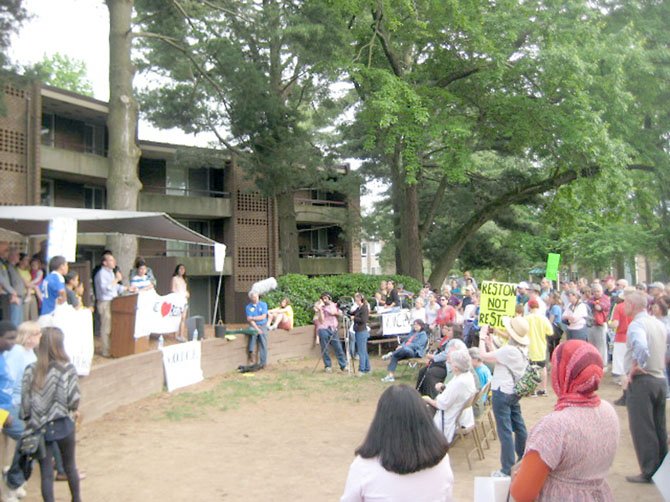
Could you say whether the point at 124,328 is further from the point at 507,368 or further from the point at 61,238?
the point at 507,368

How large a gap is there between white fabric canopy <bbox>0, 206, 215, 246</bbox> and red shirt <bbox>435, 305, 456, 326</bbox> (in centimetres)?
564

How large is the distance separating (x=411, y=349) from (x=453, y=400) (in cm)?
635

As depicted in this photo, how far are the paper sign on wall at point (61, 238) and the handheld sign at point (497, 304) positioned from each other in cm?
612

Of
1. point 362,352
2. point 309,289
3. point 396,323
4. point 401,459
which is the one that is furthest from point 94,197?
point 401,459

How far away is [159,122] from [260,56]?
428 cm

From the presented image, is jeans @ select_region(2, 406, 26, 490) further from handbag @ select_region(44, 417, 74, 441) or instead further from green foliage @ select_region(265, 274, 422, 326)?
green foliage @ select_region(265, 274, 422, 326)

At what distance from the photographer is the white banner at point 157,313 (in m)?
12.1

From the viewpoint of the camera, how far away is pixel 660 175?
20828mm

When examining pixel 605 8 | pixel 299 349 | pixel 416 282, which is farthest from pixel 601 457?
pixel 605 8

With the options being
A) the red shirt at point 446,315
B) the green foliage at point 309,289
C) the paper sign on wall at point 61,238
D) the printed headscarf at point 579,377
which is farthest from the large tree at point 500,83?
the printed headscarf at point 579,377

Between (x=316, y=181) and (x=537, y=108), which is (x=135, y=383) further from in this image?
(x=537, y=108)

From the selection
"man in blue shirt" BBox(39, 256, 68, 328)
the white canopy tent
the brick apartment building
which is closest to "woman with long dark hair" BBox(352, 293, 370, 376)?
the white canopy tent

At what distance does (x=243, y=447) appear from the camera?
28.1 ft

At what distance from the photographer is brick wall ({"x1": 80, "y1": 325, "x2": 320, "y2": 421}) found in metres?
9.90
